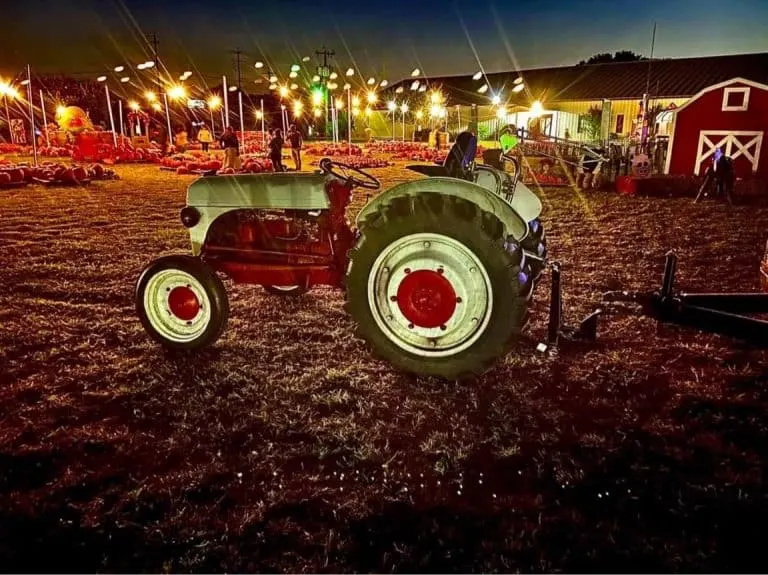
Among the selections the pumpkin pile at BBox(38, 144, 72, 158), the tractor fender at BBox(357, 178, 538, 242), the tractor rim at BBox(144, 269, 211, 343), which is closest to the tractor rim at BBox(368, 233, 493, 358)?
the tractor fender at BBox(357, 178, 538, 242)

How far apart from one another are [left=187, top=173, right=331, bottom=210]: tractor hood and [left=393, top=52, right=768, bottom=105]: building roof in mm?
37745

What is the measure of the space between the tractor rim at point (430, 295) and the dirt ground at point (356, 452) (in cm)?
33

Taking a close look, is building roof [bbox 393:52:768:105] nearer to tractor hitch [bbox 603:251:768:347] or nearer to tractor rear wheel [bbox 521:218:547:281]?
tractor rear wheel [bbox 521:218:547:281]

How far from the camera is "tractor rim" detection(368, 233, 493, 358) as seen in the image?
11.9ft

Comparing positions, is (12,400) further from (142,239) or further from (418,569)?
(142,239)

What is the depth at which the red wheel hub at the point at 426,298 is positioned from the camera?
3.68m

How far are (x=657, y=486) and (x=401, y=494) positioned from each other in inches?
49.6

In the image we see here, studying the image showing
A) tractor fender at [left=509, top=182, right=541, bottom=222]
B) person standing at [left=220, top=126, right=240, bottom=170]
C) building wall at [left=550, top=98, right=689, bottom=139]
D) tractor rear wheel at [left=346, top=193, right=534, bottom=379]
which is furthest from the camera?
building wall at [left=550, top=98, right=689, bottom=139]

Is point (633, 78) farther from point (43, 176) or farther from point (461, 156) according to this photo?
point (461, 156)

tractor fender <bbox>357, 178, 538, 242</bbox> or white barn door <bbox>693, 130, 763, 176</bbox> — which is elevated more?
white barn door <bbox>693, 130, 763, 176</bbox>

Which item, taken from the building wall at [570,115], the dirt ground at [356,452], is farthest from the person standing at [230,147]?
the building wall at [570,115]

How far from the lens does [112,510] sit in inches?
101

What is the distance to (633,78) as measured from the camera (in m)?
39.7

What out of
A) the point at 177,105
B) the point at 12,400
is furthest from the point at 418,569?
the point at 177,105
